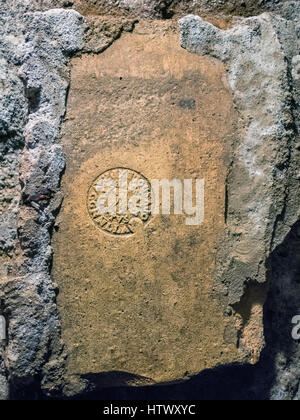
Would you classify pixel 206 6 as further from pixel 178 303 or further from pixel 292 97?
pixel 178 303

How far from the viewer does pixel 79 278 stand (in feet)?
7.09

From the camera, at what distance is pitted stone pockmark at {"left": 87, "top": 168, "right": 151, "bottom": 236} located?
2148mm

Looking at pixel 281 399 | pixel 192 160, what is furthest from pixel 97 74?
pixel 281 399

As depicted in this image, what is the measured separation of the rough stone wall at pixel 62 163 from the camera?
2164 mm

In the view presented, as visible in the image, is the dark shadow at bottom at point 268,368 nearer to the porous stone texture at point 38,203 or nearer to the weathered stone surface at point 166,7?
the porous stone texture at point 38,203

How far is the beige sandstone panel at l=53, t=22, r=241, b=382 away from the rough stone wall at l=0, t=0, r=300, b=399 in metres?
0.06

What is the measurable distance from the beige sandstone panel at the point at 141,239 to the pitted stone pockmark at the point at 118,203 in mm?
21

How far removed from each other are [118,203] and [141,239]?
0.54ft

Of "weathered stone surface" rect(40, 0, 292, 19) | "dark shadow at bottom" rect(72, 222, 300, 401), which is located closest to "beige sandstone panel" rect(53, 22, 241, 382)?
"weathered stone surface" rect(40, 0, 292, 19)

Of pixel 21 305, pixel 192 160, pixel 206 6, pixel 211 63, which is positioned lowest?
pixel 21 305

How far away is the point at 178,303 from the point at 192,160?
1.82 feet

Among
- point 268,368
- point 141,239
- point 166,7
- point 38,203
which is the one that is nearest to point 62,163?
point 38,203

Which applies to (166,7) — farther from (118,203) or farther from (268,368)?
(268,368)

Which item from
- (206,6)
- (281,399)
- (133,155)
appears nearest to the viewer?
(133,155)
